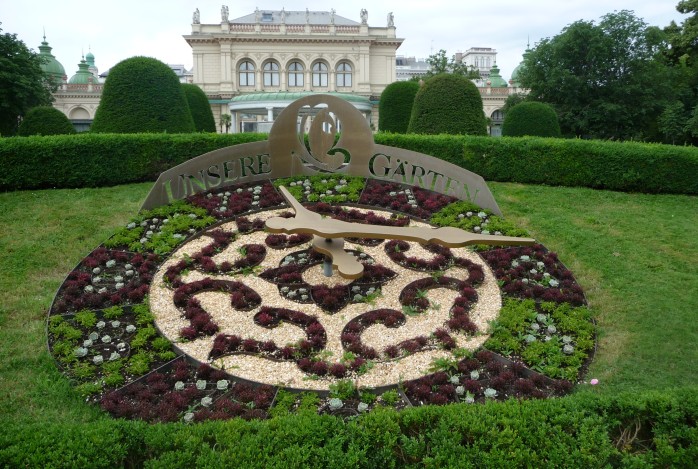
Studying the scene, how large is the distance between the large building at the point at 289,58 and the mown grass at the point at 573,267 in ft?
127

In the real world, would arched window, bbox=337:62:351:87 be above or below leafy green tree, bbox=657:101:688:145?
above

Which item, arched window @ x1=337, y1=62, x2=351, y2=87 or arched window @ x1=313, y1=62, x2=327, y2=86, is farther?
arched window @ x1=337, y1=62, x2=351, y2=87

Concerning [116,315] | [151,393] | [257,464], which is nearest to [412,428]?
[257,464]

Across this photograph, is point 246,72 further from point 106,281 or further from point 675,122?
point 106,281

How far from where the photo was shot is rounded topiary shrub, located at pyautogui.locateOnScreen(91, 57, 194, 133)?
1304 centimetres

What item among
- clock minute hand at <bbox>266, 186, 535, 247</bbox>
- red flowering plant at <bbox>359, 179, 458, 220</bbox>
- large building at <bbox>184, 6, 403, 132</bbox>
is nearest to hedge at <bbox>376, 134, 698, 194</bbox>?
red flowering plant at <bbox>359, 179, 458, 220</bbox>

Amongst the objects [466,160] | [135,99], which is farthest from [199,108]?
[466,160]

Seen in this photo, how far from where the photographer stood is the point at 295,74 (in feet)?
164

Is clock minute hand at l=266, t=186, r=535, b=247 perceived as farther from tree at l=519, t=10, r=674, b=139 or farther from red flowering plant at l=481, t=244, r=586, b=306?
tree at l=519, t=10, r=674, b=139

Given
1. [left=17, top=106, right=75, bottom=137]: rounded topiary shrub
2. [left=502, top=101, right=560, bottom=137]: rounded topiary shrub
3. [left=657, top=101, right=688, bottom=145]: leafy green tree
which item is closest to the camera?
[left=17, top=106, right=75, bottom=137]: rounded topiary shrub

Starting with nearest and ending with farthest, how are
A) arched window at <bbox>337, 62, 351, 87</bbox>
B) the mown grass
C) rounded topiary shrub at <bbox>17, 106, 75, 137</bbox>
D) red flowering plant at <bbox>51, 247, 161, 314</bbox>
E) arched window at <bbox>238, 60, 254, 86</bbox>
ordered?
the mown grass, red flowering plant at <bbox>51, 247, 161, 314</bbox>, rounded topiary shrub at <bbox>17, 106, 75, 137</bbox>, arched window at <bbox>238, 60, 254, 86</bbox>, arched window at <bbox>337, 62, 351, 87</bbox>

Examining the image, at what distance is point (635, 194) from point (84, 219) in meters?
10.2

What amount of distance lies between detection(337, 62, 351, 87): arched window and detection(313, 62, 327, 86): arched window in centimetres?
133

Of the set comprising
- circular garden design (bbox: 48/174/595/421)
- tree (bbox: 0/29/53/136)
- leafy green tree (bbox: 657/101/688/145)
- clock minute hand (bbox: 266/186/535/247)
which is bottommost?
circular garden design (bbox: 48/174/595/421)
